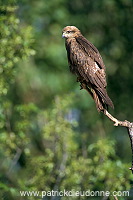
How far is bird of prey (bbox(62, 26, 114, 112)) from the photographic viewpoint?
25.6 feet

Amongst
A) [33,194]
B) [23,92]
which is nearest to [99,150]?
[33,194]

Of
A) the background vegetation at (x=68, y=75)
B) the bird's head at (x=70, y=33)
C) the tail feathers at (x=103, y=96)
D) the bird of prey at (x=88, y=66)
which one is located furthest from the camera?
the background vegetation at (x=68, y=75)

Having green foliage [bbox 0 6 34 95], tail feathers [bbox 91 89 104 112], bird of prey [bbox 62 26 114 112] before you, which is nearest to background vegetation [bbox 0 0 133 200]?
green foliage [bbox 0 6 34 95]

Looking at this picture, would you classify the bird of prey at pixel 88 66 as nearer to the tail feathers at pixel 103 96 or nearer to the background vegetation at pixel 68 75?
the tail feathers at pixel 103 96

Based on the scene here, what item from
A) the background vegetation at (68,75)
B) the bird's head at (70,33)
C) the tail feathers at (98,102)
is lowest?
the tail feathers at (98,102)

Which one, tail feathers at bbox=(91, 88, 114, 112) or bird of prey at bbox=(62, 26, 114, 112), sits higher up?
bird of prey at bbox=(62, 26, 114, 112)

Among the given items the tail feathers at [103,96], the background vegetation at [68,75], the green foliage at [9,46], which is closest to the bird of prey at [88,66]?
the tail feathers at [103,96]

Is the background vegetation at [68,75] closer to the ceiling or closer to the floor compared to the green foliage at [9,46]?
closer to the ceiling

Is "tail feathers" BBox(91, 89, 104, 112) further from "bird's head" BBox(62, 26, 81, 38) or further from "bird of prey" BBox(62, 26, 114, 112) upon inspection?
"bird's head" BBox(62, 26, 81, 38)

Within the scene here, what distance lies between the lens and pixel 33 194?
982cm

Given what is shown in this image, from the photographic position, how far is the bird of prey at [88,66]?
7.80 meters

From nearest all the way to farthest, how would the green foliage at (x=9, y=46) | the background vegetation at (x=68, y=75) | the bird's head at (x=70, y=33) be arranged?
1. the bird's head at (x=70, y=33)
2. the green foliage at (x=9, y=46)
3. the background vegetation at (x=68, y=75)

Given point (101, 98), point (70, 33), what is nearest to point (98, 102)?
point (101, 98)

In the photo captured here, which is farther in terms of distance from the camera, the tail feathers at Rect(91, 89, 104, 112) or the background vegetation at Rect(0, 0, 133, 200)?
the background vegetation at Rect(0, 0, 133, 200)
